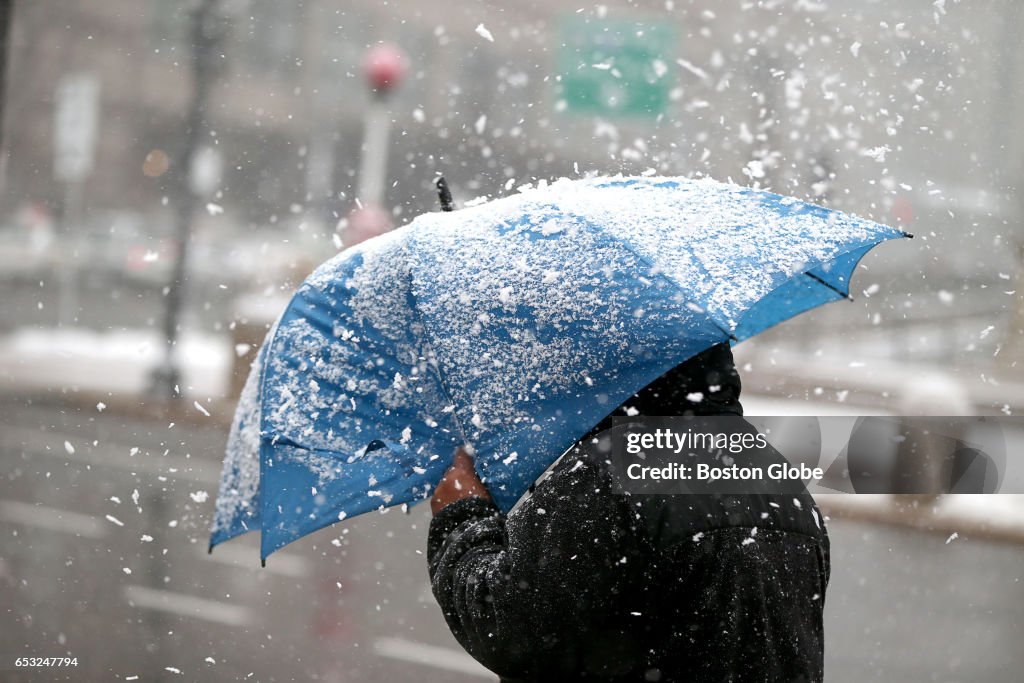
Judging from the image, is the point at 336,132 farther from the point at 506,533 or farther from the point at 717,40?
the point at 506,533

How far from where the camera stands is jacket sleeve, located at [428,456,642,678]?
1531 mm

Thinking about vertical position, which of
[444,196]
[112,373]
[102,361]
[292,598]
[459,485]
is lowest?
[102,361]

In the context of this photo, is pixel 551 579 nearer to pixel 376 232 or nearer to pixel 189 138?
pixel 376 232

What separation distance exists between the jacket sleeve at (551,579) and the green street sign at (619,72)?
8369mm

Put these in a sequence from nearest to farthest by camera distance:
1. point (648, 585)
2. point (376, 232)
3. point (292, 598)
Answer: point (648, 585) < point (292, 598) < point (376, 232)

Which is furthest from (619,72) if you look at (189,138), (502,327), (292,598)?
(502,327)

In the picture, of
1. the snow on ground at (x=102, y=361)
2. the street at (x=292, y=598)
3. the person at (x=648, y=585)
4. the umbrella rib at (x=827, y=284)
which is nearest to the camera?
the person at (x=648, y=585)

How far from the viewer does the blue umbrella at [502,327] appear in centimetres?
169

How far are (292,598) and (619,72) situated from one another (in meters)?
6.49

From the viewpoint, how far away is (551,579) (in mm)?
1543

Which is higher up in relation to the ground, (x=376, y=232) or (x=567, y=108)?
(x=567, y=108)

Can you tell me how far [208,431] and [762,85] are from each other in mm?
12565

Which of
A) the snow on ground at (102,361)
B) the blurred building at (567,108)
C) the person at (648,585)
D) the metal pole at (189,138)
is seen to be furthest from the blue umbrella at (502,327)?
the snow on ground at (102,361)

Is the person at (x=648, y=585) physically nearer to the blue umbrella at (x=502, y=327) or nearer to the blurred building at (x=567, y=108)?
the blue umbrella at (x=502, y=327)
